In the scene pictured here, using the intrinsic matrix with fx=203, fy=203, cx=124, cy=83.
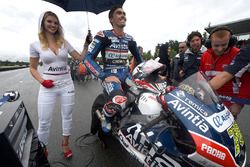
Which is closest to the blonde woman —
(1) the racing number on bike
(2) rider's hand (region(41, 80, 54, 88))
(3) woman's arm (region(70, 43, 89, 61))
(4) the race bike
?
(2) rider's hand (region(41, 80, 54, 88))

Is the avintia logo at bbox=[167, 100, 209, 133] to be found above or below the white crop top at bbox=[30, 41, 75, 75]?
below

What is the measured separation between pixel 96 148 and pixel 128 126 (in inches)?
61.6

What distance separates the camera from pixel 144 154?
2.17 meters

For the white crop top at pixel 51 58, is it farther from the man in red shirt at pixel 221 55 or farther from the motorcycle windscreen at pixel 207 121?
the man in red shirt at pixel 221 55

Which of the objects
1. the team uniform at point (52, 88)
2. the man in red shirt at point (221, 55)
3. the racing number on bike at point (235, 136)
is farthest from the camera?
the team uniform at point (52, 88)

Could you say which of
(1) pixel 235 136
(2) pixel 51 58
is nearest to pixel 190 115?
(1) pixel 235 136

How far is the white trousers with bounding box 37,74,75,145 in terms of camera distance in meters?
2.94

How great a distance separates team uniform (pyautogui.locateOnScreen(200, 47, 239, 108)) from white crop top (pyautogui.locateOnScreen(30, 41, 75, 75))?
2179 mm

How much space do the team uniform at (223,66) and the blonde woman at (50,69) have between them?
2.14 m

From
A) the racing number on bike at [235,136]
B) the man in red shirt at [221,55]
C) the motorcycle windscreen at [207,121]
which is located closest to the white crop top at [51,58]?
the motorcycle windscreen at [207,121]

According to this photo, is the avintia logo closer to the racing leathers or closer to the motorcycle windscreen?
the motorcycle windscreen

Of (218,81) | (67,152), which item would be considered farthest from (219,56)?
(67,152)

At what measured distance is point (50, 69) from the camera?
2971 millimetres

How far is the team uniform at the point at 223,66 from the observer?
2838 millimetres
